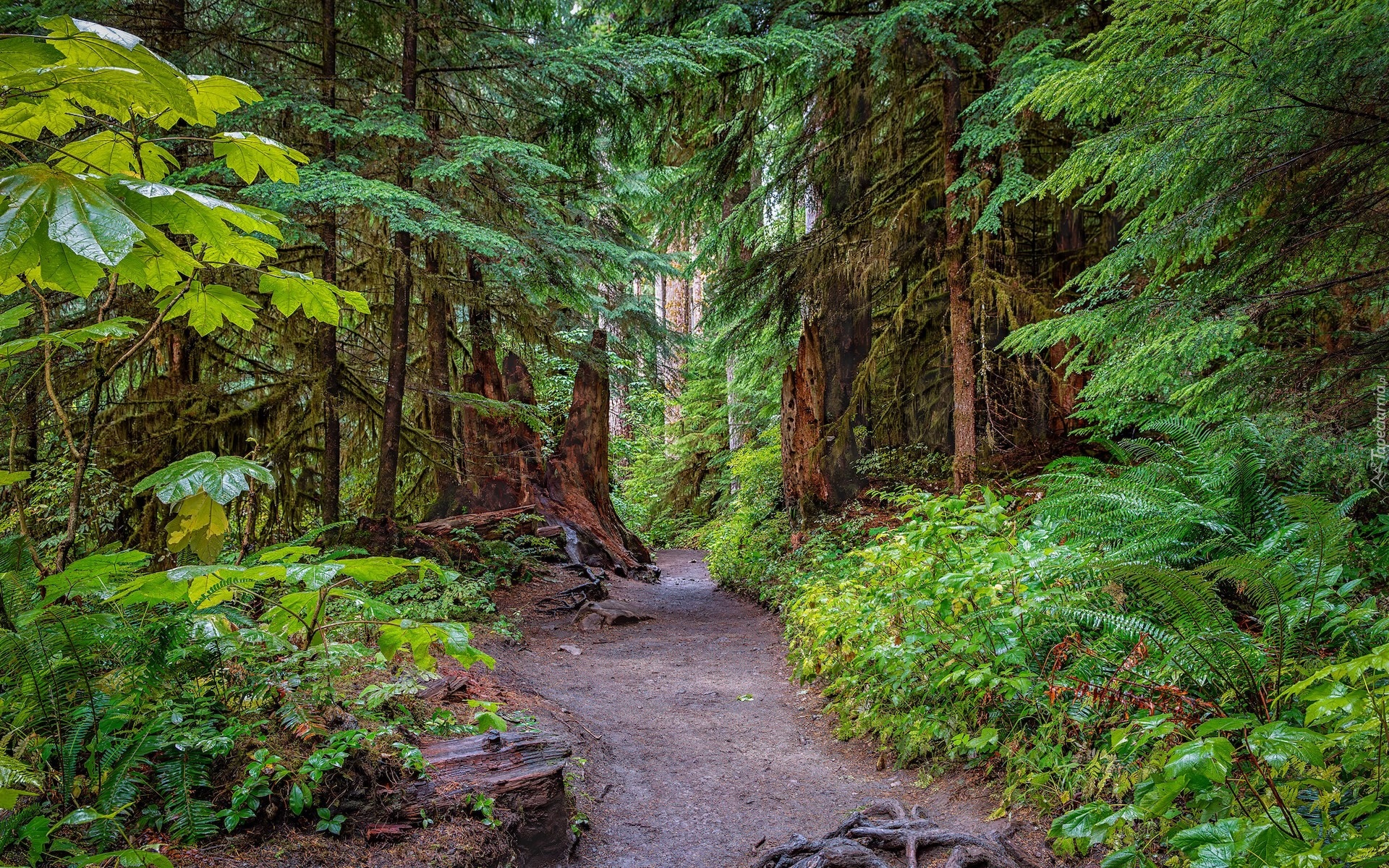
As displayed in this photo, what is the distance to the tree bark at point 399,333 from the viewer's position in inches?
281

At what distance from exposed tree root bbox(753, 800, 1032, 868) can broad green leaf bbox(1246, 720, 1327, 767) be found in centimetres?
130

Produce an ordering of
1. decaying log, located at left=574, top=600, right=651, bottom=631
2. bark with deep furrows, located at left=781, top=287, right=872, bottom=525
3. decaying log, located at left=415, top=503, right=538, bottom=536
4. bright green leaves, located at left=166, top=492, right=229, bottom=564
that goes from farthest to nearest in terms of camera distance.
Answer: bark with deep furrows, located at left=781, top=287, right=872, bottom=525 → decaying log, located at left=415, top=503, right=538, bottom=536 → decaying log, located at left=574, top=600, right=651, bottom=631 → bright green leaves, located at left=166, top=492, right=229, bottom=564

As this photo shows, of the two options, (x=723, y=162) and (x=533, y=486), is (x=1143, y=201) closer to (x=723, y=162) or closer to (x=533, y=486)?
(x=723, y=162)

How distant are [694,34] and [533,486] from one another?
7.29 m

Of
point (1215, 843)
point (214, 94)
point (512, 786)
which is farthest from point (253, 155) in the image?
point (1215, 843)

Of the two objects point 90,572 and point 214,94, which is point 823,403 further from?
point 214,94

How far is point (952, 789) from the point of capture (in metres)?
3.73

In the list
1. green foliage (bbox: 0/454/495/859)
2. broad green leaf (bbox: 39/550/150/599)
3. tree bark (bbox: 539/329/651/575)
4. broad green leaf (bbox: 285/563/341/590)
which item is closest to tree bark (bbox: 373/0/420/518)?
tree bark (bbox: 539/329/651/575)

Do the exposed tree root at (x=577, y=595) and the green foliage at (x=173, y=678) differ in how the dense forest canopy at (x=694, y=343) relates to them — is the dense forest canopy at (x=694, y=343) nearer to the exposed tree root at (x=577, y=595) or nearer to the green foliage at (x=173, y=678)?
the green foliage at (x=173, y=678)

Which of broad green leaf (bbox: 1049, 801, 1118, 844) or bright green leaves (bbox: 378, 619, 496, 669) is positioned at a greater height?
bright green leaves (bbox: 378, 619, 496, 669)

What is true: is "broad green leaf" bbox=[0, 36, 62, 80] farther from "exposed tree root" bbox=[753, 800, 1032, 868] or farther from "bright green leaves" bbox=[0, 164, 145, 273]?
"exposed tree root" bbox=[753, 800, 1032, 868]

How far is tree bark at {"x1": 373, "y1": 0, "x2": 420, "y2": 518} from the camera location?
23.5 feet

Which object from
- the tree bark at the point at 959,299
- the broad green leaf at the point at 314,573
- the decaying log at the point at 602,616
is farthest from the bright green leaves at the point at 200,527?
the tree bark at the point at 959,299

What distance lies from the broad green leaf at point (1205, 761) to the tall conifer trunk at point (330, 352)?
7101 millimetres
